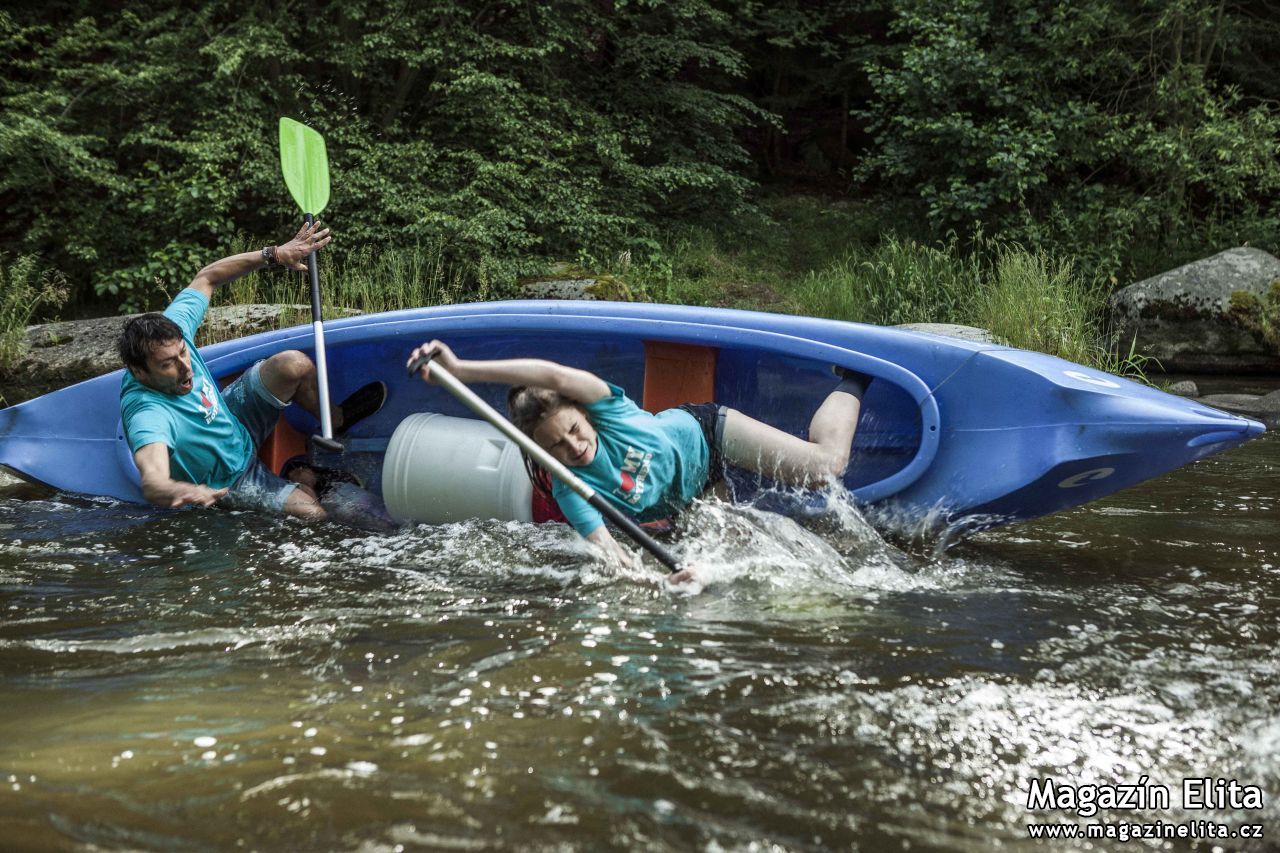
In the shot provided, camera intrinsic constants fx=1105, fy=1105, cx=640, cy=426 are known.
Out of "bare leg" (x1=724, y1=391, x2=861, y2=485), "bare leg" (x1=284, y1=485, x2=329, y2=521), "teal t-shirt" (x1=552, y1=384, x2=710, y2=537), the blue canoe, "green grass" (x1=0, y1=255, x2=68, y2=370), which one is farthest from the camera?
"green grass" (x1=0, y1=255, x2=68, y2=370)

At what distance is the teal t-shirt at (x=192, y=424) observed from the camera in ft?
12.0

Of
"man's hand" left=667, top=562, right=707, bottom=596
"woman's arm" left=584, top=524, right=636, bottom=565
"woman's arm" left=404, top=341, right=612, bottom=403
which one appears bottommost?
"man's hand" left=667, top=562, right=707, bottom=596

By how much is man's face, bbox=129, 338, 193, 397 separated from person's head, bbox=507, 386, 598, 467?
4.36 feet

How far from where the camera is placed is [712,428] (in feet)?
11.3

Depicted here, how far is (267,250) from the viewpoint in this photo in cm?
427

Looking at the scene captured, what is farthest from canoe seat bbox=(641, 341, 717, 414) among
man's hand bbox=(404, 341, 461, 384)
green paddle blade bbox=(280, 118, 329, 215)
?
green paddle blade bbox=(280, 118, 329, 215)

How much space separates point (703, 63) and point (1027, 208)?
3517 mm

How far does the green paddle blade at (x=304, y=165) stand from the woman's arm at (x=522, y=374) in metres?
2.25

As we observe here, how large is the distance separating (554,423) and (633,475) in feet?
1.05

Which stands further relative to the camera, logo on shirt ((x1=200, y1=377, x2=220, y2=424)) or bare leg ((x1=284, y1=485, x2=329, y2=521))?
bare leg ((x1=284, y1=485, x2=329, y2=521))

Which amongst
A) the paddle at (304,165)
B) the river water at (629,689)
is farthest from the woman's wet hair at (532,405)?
the paddle at (304,165)

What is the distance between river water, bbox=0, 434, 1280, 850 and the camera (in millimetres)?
1831

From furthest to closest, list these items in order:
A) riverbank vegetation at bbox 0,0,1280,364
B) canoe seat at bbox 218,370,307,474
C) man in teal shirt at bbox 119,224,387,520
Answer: riverbank vegetation at bbox 0,0,1280,364, canoe seat at bbox 218,370,307,474, man in teal shirt at bbox 119,224,387,520

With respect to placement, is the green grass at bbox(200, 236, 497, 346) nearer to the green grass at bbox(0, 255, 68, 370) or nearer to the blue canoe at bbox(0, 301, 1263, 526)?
the green grass at bbox(0, 255, 68, 370)
